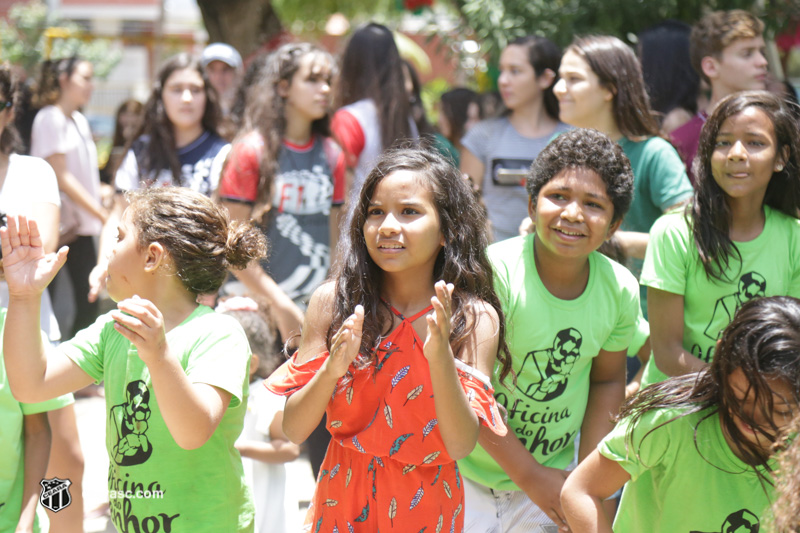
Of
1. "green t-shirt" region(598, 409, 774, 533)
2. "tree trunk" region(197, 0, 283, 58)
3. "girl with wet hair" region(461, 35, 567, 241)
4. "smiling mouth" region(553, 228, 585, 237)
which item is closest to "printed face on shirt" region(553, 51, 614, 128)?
"girl with wet hair" region(461, 35, 567, 241)

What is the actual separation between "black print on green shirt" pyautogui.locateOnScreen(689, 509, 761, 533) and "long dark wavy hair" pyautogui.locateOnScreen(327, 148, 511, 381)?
0.69 m

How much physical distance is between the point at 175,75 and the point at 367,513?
9.30 feet

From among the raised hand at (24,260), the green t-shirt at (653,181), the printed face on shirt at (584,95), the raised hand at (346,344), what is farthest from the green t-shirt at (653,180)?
the raised hand at (24,260)

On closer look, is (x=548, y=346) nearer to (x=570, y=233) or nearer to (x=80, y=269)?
(x=570, y=233)

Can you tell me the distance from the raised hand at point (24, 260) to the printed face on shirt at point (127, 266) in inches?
6.2

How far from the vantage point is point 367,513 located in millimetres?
2188

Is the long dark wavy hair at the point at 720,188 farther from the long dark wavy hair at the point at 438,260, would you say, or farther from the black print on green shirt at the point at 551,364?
the long dark wavy hair at the point at 438,260

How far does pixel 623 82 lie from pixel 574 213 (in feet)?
3.90

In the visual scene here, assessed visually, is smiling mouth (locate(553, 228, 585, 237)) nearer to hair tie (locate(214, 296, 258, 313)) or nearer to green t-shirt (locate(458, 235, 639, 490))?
green t-shirt (locate(458, 235, 639, 490))

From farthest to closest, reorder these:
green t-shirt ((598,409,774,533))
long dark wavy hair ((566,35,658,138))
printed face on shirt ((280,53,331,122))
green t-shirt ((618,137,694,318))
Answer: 1. printed face on shirt ((280,53,331,122))
2. long dark wavy hair ((566,35,658,138))
3. green t-shirt ((618,137,694,318))
4. green t-shirt ((598,409,774,533))

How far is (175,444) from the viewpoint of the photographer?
225cm

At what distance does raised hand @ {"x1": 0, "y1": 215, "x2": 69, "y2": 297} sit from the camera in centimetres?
219

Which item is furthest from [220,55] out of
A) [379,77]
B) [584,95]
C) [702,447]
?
[702,447]

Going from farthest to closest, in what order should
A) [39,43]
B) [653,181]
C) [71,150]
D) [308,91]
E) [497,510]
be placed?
[39,43] → [71,150] → [308,91] → [653,181] → [497,510]
